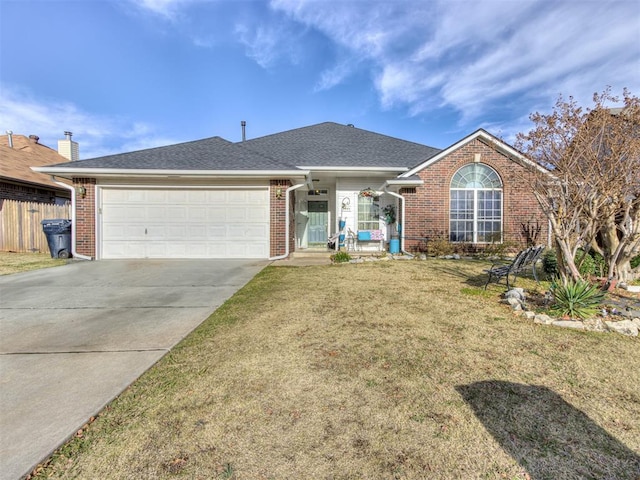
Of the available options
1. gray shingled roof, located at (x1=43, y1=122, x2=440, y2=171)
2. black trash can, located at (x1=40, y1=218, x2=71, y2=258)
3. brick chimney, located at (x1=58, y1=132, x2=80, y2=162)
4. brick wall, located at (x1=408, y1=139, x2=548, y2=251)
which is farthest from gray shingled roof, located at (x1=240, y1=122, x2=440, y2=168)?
brick chimney, located at (x1=58, y1=132, x2=80, y2=162)

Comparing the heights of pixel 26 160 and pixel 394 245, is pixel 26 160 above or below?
above

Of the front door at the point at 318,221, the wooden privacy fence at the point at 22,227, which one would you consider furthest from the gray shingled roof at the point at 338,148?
the wooden privacy fence at the point at 22,227

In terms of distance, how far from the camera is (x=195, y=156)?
11766mm

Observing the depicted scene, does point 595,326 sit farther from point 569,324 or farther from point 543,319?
point 543,319

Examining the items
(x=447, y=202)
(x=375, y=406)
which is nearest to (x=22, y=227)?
(x=375, y=406)

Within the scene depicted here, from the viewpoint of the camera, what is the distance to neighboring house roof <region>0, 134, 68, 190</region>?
48.9ft

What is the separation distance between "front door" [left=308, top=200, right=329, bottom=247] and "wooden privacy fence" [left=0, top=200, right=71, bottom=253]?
37.0 ft

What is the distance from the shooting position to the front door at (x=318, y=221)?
1420cm

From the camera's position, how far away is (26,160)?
17.8 meters

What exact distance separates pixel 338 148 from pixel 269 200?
16.4 ft

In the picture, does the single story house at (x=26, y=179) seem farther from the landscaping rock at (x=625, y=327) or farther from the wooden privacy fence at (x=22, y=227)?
the landscaping rock at (x=625, y=327)

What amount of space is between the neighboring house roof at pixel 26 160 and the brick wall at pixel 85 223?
406cm

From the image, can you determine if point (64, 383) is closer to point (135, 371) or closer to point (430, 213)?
point (135, 371)

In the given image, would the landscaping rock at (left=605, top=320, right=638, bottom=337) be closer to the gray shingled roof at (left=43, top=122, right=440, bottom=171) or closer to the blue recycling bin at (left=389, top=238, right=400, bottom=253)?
the blue recycling bin at (left=389, top=238, right=400, bottom=253)
